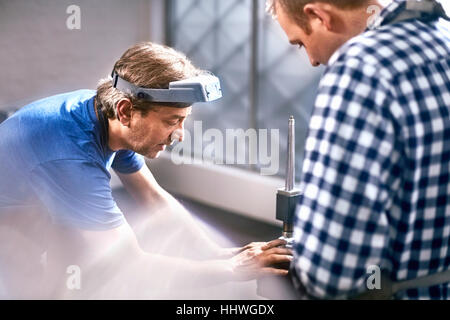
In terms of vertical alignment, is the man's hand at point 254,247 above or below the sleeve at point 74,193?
below

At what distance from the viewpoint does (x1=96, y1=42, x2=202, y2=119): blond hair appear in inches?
61.6

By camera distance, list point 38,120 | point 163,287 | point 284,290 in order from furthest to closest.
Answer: point 163,287
point 38,120
point 284,290

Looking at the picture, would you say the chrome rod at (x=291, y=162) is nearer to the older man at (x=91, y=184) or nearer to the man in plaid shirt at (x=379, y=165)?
the older man at (x=91, y=184)

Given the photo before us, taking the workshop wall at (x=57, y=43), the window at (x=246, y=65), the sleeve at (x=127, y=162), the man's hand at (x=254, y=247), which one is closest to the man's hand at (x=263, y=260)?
the man's hand at (x=254, y=247)

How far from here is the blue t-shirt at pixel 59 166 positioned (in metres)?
1.43

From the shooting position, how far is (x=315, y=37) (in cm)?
100

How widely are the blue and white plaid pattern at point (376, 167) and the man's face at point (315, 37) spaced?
133mm

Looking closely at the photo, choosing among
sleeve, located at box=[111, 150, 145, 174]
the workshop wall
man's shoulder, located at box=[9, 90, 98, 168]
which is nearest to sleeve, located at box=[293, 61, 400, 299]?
man's shoulder, located at box=[9, 90, 98, 168]

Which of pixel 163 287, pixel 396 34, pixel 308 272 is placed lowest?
pixel 163 287

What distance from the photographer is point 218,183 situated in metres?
4.15

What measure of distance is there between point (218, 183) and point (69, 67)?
138 cm

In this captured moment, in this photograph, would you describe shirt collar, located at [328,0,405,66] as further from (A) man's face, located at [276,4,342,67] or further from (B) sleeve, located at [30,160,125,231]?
(B) sleeve, located at [30,160,125,231]

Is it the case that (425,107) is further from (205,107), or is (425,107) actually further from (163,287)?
(205,107)

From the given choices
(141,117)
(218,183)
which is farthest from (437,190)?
(218,183)
